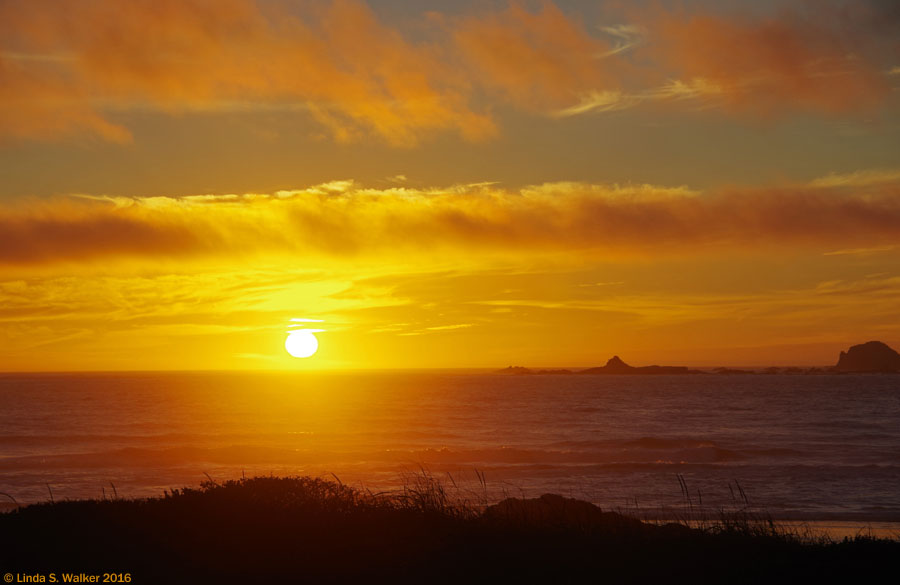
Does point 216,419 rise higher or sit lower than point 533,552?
higher

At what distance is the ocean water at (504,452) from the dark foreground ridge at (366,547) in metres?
6.25

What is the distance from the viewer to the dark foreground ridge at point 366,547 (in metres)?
9.12

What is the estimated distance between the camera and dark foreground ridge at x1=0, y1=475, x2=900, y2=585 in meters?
9.12

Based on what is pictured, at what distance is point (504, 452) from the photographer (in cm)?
5066

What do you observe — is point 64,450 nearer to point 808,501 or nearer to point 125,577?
point 808,501

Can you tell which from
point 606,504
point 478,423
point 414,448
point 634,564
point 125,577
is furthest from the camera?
point 478,423

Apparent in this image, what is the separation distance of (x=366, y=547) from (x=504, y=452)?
41649 millimetres

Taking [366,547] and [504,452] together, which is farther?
[504,452]

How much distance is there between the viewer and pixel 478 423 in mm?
76188

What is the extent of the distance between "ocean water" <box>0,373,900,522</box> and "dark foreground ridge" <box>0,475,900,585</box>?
20.5ft

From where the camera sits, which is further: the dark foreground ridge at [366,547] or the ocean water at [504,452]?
the ocean water at [504,452]

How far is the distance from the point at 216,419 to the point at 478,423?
27.2 meters

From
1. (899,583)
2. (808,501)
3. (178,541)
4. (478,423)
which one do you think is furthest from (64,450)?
(899,583)

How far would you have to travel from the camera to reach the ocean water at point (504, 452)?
34.0 metres
